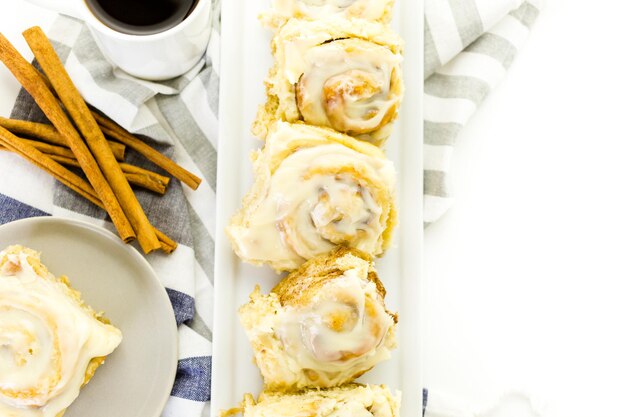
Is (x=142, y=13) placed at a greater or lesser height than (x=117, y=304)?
greater

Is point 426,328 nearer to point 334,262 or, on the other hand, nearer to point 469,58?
point 334,262

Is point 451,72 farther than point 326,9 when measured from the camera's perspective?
Yes

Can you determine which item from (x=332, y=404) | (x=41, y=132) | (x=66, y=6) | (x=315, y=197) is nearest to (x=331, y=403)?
(x=332, y=404)

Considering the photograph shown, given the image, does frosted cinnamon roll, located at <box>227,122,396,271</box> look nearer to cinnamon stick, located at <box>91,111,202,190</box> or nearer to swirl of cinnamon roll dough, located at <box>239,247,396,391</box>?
swirl of cinnamon roll dough, located at <box>239,247,396,391</box>

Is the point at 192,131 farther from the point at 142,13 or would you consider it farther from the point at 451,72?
the point at 451,72

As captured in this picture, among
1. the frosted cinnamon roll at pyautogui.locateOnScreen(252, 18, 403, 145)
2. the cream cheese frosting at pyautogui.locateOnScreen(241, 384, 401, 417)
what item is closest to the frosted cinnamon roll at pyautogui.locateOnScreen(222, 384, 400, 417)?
the cream cheese frosting at pyautogui.locateOnScreen(241, 384, 401, 417)

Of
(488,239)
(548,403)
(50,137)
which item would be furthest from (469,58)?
(50,137)

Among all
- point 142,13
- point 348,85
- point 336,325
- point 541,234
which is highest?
A: point 142,13

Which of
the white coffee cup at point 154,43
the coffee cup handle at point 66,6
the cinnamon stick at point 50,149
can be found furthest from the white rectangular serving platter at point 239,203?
the cinnamon stick at point 50,149
